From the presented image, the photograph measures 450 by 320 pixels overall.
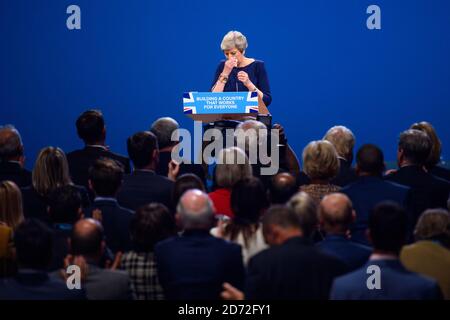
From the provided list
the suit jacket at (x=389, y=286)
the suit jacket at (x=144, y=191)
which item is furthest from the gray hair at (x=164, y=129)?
the suit jacket at (x=389, y=286)

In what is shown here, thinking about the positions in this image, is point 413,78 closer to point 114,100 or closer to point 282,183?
point 114,100

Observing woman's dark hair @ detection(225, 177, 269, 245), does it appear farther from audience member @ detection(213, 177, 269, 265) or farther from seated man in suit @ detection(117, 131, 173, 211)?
seated man in suit @ detection(117, 131, 173, 211)

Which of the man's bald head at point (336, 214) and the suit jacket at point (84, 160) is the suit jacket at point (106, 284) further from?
the suit jacket at point (84, 160)

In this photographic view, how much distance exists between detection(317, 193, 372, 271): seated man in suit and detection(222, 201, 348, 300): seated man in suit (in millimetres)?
309

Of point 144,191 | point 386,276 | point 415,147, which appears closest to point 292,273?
point 386,276

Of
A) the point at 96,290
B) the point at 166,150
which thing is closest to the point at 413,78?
the point at 166,150

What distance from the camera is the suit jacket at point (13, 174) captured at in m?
4.64

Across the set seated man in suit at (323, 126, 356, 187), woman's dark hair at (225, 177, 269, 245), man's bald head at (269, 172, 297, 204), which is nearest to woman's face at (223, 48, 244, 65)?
seated man in suit at (323, 126, 356, 187)

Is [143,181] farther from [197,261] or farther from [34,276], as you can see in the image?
→ [34,276]

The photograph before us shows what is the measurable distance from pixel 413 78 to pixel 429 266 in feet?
18.3

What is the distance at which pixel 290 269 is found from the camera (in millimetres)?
3207

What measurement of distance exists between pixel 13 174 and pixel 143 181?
0.74m

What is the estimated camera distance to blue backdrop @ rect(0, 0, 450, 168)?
29.0ft

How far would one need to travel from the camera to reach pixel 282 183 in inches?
165
